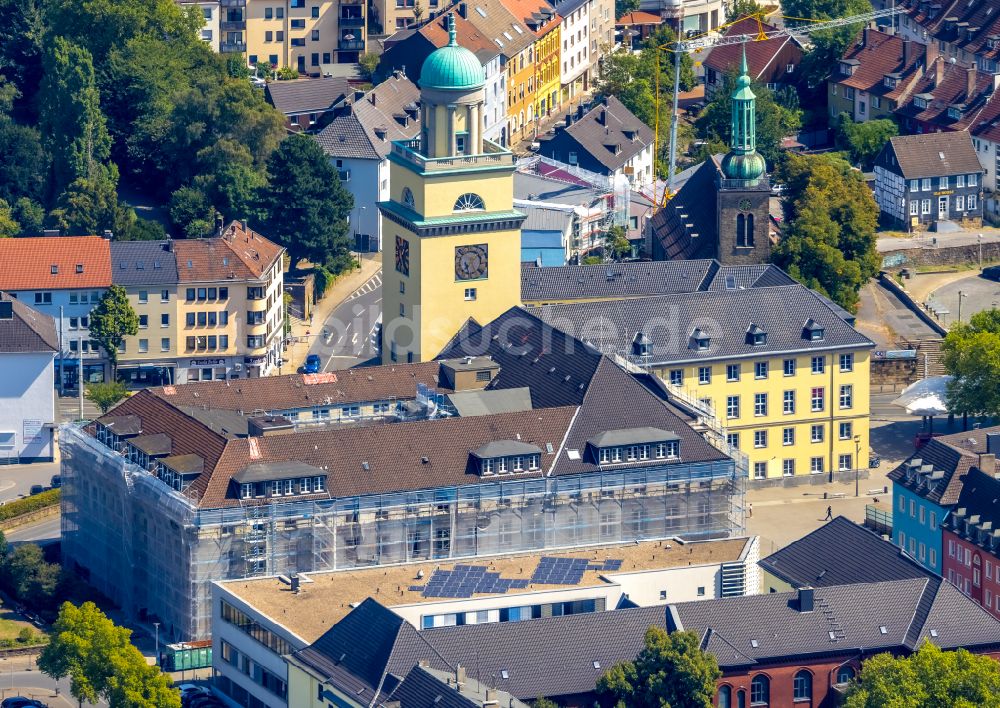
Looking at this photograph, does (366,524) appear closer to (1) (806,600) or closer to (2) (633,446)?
(2) (633,446)

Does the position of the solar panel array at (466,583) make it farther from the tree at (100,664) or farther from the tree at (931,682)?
the tree at (931,682)

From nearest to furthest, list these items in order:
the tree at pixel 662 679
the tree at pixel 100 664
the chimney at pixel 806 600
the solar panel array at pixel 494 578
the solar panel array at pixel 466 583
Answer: the tree at pixel 662 679 < the chimney at pixel 806 600 < the tree at pixel 100 664 < the solar panel array at pixel 466 583 < the solar panel array at pixel 494 578

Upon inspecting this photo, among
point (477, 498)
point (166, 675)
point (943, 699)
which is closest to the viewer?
point (943, 699)

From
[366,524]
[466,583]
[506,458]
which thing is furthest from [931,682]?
[366,524]

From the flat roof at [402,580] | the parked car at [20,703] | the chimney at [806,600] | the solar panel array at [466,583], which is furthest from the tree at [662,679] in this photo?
the parked car at [20,703]

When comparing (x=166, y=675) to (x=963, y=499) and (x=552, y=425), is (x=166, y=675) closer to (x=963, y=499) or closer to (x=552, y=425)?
(x=552, y=425)

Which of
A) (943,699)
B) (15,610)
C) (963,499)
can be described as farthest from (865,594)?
(15,610)
